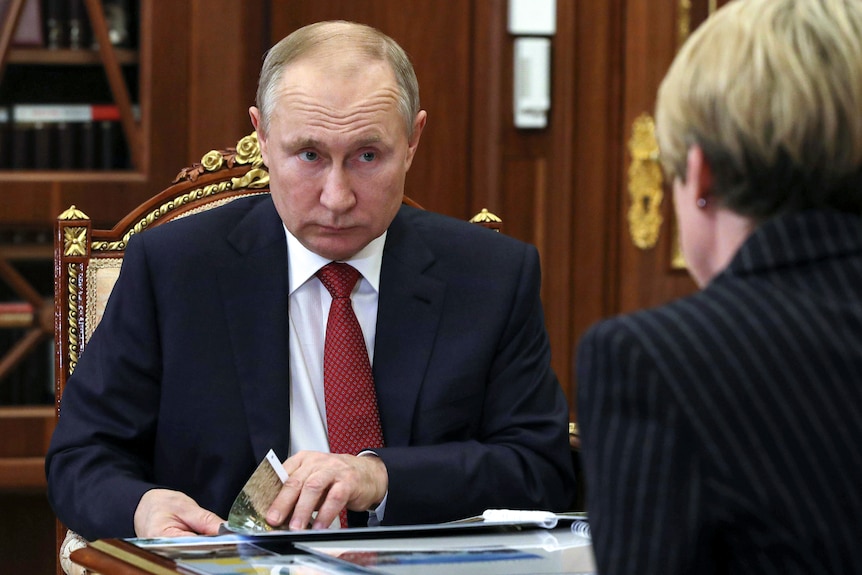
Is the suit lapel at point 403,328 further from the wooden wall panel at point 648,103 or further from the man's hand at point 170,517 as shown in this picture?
the wooden wall panel at point 648,103

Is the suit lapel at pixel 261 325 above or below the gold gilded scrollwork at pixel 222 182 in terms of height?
below

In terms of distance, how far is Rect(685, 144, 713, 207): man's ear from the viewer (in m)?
0.99

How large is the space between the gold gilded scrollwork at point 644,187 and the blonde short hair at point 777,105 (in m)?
3.04

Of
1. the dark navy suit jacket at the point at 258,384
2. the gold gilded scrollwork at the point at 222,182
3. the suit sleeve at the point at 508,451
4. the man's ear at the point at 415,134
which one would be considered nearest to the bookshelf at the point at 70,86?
the gold gilded scrollwork at the point at 222,182

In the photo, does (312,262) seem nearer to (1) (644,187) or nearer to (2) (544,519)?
(2) (544,519)

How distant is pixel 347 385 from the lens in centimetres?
186

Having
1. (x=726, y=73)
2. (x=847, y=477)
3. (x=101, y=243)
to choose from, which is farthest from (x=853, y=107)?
(x=101, y=243)

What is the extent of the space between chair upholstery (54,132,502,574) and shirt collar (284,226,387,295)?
295 millimetres

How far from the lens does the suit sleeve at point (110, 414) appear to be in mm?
1781

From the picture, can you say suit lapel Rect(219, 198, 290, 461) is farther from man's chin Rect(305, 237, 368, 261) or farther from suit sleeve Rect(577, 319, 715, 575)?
suit sleeve Rect(577, 319, 715, 575)

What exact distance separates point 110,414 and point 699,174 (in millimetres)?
1142

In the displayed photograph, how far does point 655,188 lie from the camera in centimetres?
401

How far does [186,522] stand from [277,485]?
0.22 metres

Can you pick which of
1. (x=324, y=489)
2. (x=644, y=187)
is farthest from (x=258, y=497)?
(x=644, y=187)
